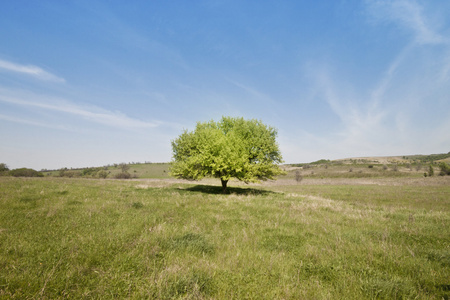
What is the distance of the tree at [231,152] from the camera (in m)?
21.3

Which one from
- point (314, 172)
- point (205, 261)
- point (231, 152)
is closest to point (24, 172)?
point (231, 152)

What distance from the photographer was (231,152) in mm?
21234

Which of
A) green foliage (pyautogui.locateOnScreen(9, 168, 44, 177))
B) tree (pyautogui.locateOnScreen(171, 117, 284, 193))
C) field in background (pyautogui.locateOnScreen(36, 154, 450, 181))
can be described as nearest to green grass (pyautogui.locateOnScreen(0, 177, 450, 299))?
tree (pyautogui.locateOnScreen(171, 117, 284, 193))

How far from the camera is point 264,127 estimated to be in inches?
998

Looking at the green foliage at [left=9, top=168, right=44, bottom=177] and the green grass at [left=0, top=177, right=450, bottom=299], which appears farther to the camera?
the green foliage at [left=9, top=168, right=44, bottom=177]

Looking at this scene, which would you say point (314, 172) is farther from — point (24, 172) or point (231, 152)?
point (24, 172)

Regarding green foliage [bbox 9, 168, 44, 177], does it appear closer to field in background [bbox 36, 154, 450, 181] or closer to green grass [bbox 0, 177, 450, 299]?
Result: field in background [bbox 36, 154, 450, 181]

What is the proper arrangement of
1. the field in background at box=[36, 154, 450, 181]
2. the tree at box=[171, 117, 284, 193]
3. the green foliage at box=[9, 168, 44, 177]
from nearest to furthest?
1. the tree at box=[171, 117, 284, 193]
2. the green foliage at box=[9, 168, 44, 177]
3. the field in background at box=[36, 154, 450, 181]

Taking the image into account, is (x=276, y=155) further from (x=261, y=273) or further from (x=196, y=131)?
(x=261, y=273)

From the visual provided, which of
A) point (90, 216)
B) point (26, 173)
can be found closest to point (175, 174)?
point (90, 216)

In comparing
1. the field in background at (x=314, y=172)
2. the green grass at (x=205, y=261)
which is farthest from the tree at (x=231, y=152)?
the field in background at (x=314, y=172)

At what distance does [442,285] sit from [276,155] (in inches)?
826

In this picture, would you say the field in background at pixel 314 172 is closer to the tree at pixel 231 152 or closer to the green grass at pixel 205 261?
the tree at pixel 231 152

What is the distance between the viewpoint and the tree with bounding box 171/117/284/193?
21.3m
